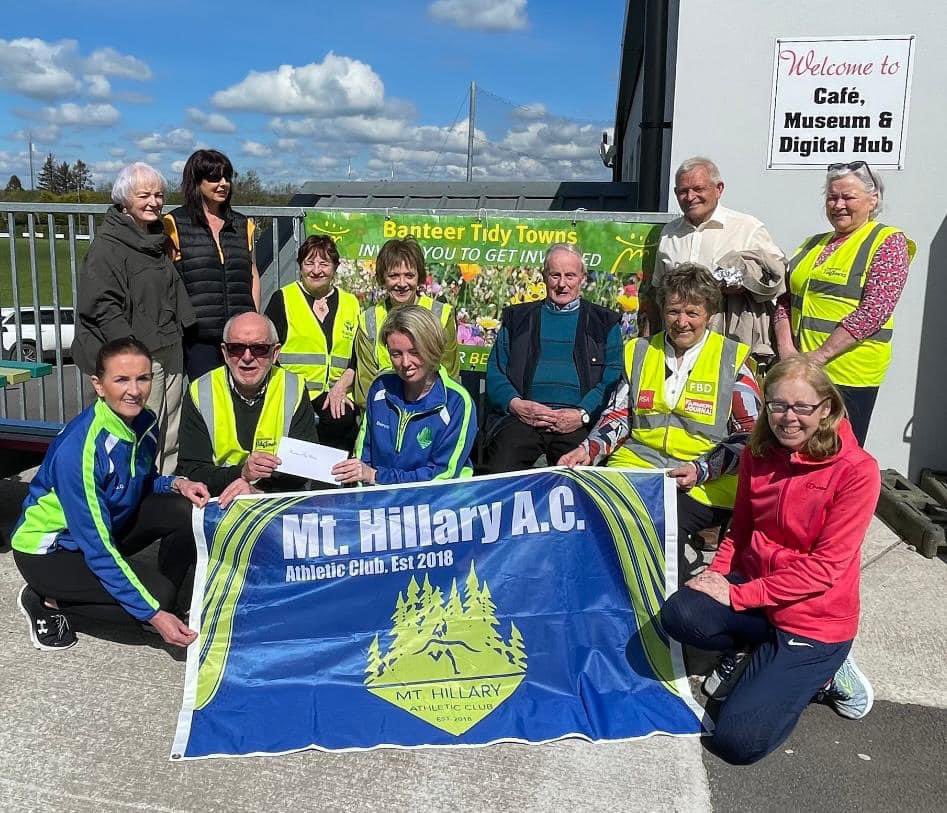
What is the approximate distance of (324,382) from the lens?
4.91 m

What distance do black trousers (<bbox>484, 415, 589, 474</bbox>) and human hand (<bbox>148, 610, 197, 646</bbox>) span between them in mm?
1731

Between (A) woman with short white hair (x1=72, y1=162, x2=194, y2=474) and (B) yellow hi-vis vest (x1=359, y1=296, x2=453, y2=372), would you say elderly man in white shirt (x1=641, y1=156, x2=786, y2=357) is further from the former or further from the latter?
(A) woman with short white hair (x1=72, y1=162, x2=194, y2=474)

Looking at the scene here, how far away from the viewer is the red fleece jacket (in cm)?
304

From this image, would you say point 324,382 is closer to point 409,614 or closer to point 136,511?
point 136,511

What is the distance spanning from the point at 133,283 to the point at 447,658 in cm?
257

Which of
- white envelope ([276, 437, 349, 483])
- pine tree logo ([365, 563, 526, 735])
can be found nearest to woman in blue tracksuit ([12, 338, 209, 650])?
white envelope ([276, 437, 349, 483])

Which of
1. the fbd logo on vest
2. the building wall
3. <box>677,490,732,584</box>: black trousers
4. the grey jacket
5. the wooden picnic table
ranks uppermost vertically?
the building wall

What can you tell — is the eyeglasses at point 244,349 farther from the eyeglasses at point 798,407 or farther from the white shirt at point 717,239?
the white shirt at point 717,239

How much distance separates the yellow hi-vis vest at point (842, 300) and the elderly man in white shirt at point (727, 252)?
6.6 inches

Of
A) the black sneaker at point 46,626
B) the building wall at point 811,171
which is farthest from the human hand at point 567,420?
the black sneaker at point 46,626

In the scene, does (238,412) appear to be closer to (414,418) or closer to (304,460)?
(304,460)

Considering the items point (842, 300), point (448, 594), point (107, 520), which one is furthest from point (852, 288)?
point (107, 520)

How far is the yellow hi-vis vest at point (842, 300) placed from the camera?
4.38m

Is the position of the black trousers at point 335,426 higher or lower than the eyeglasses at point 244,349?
lower
